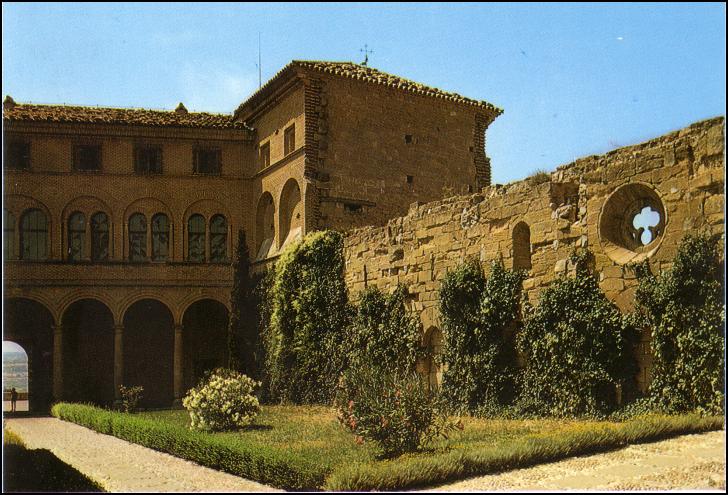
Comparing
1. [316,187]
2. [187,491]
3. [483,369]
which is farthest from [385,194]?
[187,491]

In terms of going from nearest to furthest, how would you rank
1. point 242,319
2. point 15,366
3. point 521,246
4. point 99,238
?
point 521,246 < point 242,319 < point 99,238 < point 15,366

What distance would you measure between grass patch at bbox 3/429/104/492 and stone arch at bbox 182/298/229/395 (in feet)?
67.3

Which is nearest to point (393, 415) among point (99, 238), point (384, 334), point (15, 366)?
point (384, 334)

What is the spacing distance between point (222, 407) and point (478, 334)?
614 centimetres

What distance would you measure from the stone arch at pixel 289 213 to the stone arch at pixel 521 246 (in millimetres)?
10860

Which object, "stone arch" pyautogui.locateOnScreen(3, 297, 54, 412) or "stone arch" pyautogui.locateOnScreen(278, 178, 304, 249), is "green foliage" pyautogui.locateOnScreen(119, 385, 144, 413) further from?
"stone arch" pyautogui.locateOnScreen(3, 297, 54, 412)

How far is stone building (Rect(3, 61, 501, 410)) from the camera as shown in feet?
98.0

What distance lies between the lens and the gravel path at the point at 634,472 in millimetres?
9266

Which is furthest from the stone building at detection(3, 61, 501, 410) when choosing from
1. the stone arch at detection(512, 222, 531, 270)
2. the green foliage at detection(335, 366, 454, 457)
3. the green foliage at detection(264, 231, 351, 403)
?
the green foliage at detection(335, 366, 454, 457)

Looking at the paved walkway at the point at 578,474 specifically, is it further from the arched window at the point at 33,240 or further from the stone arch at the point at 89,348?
the arched window at the point at 33,240

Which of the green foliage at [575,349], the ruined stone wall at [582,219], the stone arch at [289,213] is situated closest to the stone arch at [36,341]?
the stone arch at [289,213]

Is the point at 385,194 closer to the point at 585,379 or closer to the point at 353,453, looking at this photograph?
the point at 585,379

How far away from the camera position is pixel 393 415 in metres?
12.3

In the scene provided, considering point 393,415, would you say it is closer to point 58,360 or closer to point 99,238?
point 58,360
